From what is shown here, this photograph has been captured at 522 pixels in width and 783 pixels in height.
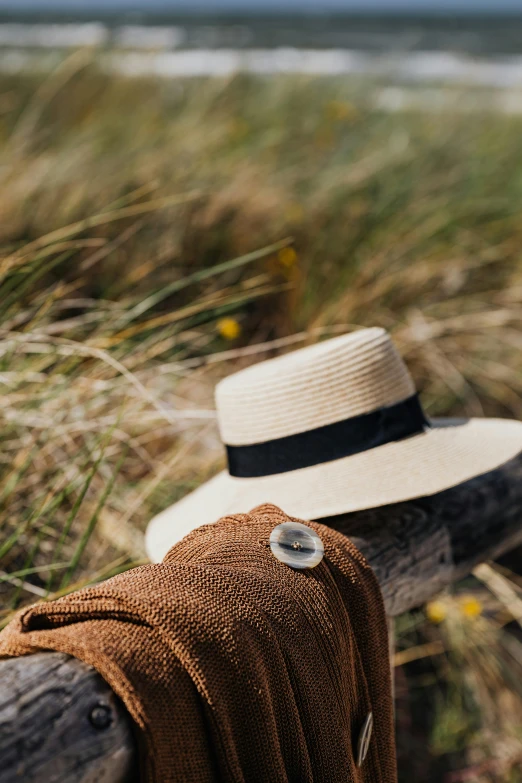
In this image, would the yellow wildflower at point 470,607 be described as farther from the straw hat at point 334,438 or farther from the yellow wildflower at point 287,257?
the yellow wildflower at point 287,257

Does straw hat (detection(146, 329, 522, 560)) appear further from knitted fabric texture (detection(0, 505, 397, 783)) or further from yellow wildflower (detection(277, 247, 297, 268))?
yellow wildflower (detection(277, 247, 297, 268))

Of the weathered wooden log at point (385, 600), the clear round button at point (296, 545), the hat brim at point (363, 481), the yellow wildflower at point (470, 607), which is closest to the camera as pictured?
the weathered wooden log at point (385, 600)

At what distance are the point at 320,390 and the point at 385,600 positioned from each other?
37 centimetres

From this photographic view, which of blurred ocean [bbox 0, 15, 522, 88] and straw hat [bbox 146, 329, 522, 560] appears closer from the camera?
straw hat [bbox 146, 329, 522, 560]

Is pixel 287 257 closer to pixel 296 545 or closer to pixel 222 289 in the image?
pixel 222 289

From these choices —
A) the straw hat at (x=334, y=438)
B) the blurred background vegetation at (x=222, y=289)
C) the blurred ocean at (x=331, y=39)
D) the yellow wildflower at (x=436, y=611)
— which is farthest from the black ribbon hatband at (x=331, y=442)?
the blurred ocean at (x=331, y=39)

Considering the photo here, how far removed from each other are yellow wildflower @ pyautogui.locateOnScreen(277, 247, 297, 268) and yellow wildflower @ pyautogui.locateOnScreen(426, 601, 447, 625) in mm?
1278

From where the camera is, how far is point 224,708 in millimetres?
882

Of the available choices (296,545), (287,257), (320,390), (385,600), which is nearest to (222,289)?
(287,257)

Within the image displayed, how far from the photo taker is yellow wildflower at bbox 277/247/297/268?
9.60 ft

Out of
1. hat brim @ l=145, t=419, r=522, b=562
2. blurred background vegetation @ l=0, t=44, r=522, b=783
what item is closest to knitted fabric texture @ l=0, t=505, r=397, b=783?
hat brim @ l=145, t=419, r=522, b=562

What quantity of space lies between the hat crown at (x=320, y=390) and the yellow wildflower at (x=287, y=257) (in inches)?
57.9

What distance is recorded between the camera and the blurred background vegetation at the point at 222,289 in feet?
5.90

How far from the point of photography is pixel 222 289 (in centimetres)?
234
